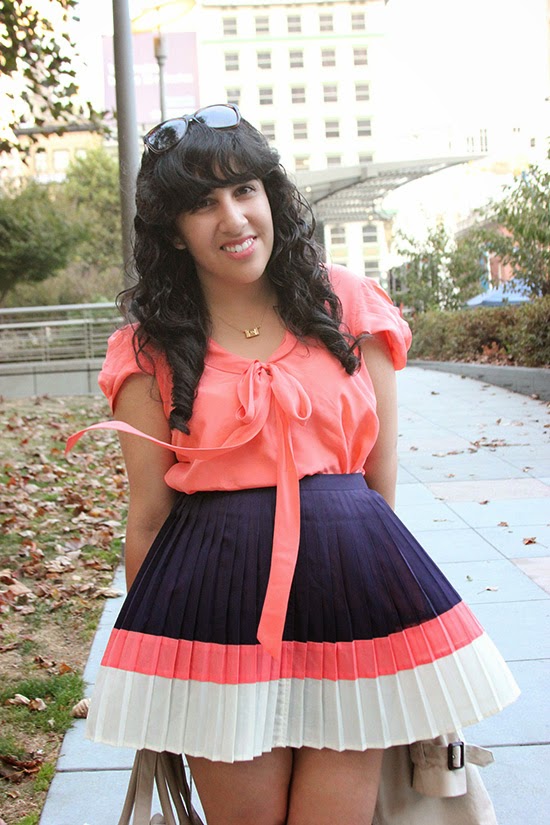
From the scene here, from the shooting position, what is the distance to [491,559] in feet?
18.7

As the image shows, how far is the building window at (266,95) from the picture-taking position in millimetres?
89188

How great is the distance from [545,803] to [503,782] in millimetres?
163

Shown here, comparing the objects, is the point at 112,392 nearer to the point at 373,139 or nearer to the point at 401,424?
the point at 401,424

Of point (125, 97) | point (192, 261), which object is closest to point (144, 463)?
point (192, 261)

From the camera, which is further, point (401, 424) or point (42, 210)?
point (42, 210)

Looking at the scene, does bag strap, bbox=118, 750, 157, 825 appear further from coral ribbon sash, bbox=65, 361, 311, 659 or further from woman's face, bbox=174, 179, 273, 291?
woman's face, bbox=174, 179, 273, 291

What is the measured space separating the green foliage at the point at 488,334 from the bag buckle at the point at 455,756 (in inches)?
465

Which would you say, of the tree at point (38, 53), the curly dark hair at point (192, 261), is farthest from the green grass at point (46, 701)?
the tree at point (38, 53)

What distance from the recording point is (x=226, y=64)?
9019cm

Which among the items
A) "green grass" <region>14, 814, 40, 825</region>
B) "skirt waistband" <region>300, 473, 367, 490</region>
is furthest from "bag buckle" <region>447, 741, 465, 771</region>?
"green grass" <region>14, 814, 40, 825</region>

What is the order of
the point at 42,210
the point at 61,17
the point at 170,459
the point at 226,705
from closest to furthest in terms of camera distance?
the point at 226,705 → the point at 170,459 → the point at 61,17 → the point at 42,210

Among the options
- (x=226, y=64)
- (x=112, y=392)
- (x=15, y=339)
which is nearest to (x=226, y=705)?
(x=112, y=392)

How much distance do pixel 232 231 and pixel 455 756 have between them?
1.16 meters

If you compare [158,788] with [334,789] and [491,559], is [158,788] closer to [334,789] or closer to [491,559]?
[334,789]
